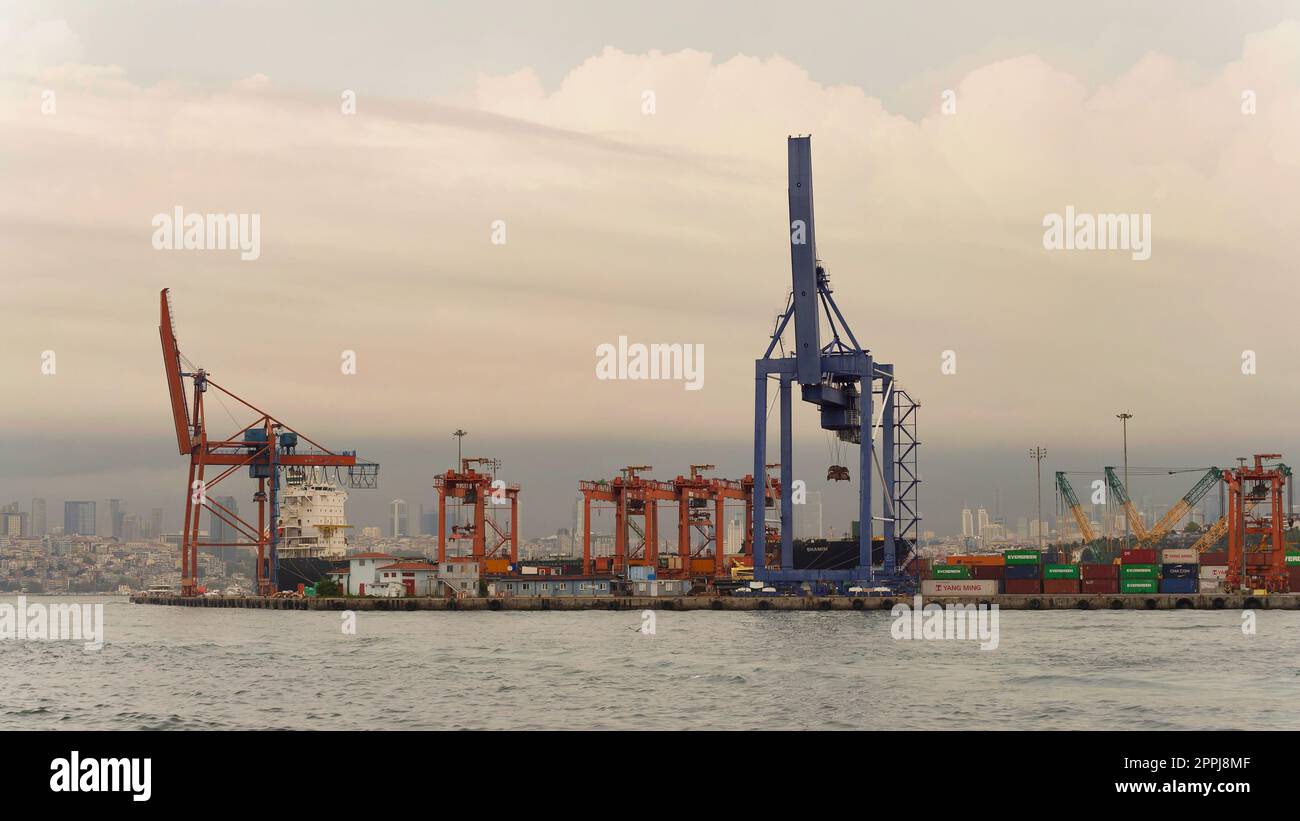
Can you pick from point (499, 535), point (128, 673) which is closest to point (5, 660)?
point (128, 673)

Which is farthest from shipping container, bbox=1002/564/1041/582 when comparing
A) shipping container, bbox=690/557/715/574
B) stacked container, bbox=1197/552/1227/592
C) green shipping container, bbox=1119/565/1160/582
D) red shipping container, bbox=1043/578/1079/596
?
shipping container, bbox=690/557/715/574

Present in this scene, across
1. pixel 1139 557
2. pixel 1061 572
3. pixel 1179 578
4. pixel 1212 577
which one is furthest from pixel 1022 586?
A: pixel 1212 577

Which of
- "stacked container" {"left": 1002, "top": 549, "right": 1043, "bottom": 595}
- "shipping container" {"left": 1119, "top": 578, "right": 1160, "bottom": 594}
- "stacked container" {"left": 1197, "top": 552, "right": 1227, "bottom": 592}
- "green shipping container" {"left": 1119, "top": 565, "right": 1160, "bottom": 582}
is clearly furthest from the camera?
"stacked container" {"left": 1197, "top": 552, "right": 1227, "bottom": 592}

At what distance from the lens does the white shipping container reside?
3031 inches

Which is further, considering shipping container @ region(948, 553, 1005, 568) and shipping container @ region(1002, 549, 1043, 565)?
shipping container @ region(948, 553, 1005, 568)

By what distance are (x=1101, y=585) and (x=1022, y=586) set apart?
440 cm

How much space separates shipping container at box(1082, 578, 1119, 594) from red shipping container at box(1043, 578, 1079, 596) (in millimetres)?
814

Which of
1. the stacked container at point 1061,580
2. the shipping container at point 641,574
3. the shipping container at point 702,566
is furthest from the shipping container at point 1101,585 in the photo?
the shipping container at point 702,566

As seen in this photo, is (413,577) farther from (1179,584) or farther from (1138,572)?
(1179,584)

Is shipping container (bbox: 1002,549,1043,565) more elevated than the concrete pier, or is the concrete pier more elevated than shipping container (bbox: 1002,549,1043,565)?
shipping container (bbox: 1002,549,1043,565)

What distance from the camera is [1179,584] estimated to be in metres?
78.6

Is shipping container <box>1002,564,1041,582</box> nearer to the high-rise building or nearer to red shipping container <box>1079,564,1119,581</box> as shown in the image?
red shipping container <box>1079,564,1119,581</box>
